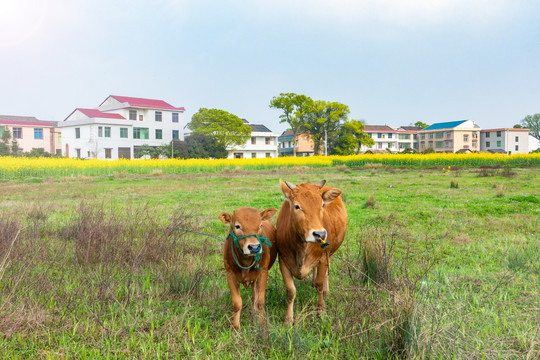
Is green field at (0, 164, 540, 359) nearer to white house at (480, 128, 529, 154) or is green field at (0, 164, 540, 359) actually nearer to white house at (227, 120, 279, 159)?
white house at (227, 120, 279, 159)

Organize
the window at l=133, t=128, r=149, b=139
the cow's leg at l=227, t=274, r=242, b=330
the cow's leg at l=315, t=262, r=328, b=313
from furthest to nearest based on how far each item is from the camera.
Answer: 1. the window at l=133, t=128, r=149, b=139
2. the cow's leg at l=315, t=262, r=328, b=313
3. the cow's leg at l=227, t=274, r=242, b=330

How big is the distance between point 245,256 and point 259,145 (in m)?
71.1

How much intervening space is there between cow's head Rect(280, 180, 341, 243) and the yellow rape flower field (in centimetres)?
2599

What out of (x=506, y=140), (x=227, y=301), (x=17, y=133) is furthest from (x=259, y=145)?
(x=227, y=301)

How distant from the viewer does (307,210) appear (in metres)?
3.78

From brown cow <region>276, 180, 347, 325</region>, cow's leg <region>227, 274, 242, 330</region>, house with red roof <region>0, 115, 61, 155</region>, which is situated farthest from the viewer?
house with red roof <region>0, 115, 61, 155</region>

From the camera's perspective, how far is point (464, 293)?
482cm

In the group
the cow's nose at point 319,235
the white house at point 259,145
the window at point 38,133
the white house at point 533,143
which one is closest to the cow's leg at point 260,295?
the cow's nose at point 319,235

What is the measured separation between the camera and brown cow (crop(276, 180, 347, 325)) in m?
3.76

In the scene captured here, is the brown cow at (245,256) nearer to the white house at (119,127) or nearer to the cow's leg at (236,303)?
the cow's leg at (236,303)

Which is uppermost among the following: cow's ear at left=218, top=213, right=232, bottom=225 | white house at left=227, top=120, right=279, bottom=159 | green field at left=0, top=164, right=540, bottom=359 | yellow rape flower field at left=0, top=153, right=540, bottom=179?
white house at left=227, top=120, right=279, bottom=159

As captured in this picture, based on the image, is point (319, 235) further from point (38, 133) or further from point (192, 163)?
point (38, 133)

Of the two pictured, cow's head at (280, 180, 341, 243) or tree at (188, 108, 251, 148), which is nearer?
cow's head at (280, 180, 341, 243)

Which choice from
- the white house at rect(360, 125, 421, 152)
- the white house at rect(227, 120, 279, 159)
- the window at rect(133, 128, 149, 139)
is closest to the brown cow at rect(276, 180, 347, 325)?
the window at rect(133, 128, 149, 139)
